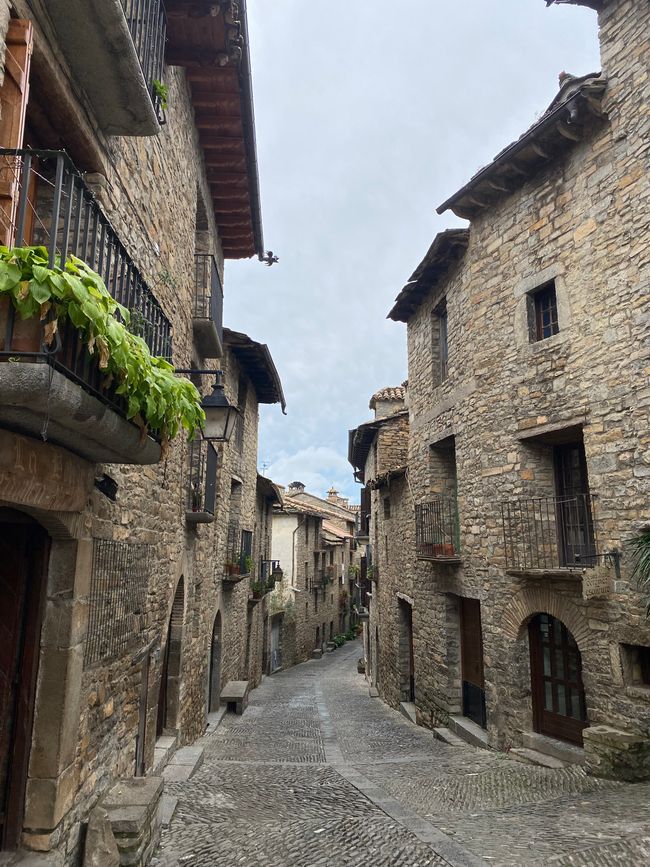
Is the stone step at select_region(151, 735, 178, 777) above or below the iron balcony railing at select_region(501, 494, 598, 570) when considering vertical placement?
below

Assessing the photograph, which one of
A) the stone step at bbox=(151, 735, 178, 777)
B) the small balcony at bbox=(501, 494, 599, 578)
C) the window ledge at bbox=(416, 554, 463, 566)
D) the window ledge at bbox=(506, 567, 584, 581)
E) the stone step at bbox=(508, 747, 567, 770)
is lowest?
the stone step at bbox=(508, 747, 567, 770)

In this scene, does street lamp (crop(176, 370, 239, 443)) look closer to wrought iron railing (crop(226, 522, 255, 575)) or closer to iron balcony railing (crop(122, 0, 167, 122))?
iron balcony railing (crop(122, 0, 167, 122))

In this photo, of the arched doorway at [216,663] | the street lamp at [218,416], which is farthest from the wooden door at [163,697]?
the arched doorway at [216,663]

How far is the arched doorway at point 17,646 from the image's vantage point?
350 cm

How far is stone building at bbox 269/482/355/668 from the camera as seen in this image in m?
25.9

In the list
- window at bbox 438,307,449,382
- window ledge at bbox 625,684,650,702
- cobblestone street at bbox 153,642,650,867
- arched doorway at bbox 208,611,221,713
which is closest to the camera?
cobblestone street at bbox 153,642,650,867

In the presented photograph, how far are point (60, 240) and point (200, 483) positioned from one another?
190 inches

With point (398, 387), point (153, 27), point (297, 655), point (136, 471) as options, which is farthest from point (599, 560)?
point (297, 655)

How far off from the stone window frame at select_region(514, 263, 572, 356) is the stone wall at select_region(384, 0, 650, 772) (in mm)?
26

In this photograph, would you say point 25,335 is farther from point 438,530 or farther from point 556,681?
point 438,530

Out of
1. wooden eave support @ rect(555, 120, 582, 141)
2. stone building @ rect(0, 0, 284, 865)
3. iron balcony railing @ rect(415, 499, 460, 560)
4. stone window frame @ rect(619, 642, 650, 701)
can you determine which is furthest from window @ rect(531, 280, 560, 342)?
stone building @ rect(0, 0, 284, 865)

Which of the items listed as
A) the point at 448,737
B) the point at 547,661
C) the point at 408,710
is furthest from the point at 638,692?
the point at 408,710

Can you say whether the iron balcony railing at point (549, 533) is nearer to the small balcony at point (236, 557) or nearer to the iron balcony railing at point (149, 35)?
the small balcony at point (236, 557)

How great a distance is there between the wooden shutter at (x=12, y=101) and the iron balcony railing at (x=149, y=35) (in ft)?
3.68
